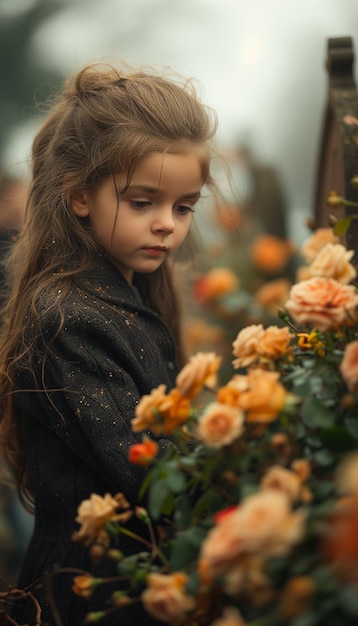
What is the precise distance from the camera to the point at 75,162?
69.7 inches

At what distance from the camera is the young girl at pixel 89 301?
157 cm

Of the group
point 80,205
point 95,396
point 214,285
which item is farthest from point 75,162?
point 214,285

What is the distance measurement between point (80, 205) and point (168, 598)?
1020mm

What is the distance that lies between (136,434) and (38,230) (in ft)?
1.80

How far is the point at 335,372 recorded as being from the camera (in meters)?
1.12

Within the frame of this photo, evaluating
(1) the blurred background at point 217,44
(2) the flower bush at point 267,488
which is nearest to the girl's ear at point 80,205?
(2) the flower bush at point 267,488

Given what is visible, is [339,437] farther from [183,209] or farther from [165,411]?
[183,209]

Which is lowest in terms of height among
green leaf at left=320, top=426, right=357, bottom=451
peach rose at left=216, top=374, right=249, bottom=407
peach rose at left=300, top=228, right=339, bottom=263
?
peach rose at left=300, top=228, right=339, bottom=263

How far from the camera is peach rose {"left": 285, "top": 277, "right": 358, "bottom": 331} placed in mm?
1095

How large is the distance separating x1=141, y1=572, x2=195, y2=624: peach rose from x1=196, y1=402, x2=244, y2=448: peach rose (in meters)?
0.17

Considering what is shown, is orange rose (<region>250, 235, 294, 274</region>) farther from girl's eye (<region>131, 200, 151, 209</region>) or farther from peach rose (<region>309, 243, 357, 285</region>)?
peach rose (<region>309, 243, 357, 285</region>)

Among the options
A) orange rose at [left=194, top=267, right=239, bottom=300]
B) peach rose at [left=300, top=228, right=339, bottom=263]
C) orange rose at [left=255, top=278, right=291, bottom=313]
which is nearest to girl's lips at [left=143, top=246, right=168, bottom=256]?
peach rose at [left=300, top=228, right=339, bottom=263]

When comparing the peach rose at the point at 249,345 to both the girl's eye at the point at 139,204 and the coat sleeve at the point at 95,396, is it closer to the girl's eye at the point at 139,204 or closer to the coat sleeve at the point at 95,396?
the coat sleeve at the point at 95,396

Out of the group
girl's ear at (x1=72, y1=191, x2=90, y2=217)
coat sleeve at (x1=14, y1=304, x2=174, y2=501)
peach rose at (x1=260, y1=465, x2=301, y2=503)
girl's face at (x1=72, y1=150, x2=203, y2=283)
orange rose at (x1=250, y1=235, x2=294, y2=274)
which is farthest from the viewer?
orange rose at (x1=250, y1=235, x2=294, y2=274)
